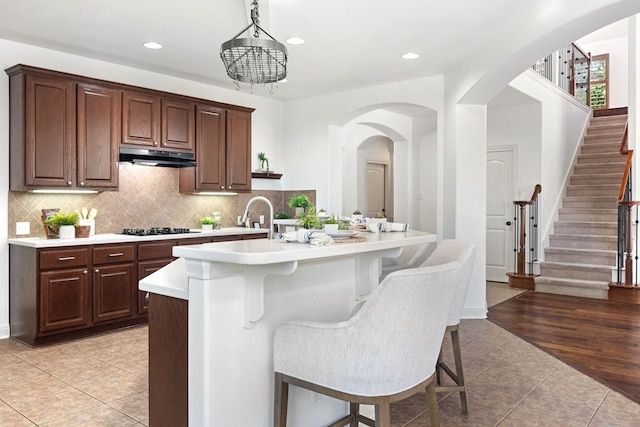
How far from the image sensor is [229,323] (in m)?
2.01

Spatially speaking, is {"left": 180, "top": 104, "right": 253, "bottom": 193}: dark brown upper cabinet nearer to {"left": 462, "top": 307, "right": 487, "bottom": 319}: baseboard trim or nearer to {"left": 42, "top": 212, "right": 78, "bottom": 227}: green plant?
{"left": 42, "top": 212, "right": 78, "bottom": 227}: green plant

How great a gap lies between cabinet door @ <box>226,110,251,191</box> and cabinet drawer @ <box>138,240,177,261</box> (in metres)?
1.24

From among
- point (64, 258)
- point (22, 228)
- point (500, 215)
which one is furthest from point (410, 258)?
point (500, 215)

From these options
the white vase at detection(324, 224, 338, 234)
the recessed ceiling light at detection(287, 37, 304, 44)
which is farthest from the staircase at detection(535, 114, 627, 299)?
the white vase at detection(324, 224, 338, 234)

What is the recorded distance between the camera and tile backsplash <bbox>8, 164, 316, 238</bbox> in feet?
15.3

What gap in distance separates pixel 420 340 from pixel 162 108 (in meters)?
4.33

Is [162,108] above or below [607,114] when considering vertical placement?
below

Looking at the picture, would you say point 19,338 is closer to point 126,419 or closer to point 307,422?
point 126,419

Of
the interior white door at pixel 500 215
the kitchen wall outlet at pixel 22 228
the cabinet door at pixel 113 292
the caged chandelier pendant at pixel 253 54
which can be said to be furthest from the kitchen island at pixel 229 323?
the interior white door at pixel 500 215

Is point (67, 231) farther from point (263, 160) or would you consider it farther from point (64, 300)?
point (263, 160)

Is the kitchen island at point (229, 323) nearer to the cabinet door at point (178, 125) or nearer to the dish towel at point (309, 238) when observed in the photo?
the dish towel at point (309, 238)

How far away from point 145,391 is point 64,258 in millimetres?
1743

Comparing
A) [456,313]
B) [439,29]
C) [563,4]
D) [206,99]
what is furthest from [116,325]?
[563,4]

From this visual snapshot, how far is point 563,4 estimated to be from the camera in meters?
3.69
